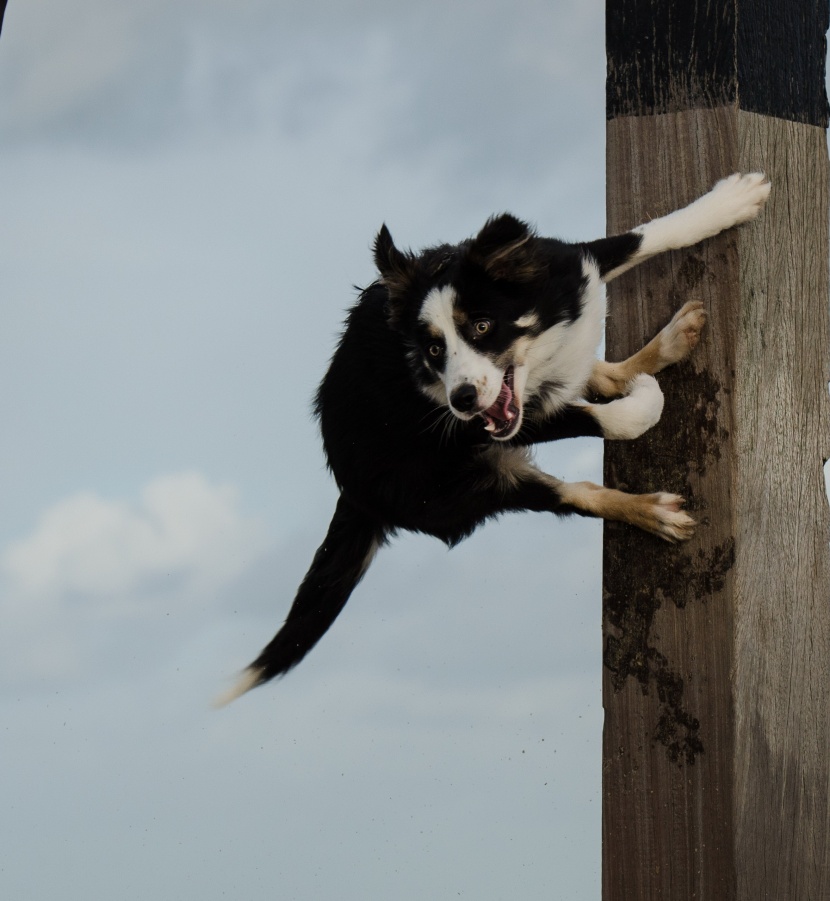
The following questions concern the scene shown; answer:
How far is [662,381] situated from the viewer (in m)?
4.43

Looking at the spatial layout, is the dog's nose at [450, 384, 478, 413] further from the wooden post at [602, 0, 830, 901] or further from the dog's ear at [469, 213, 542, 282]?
the wooden post at [602, 0, 830, 901]

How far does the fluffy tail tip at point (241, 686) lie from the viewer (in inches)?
197

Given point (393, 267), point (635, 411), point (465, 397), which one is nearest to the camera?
point (465, 397)

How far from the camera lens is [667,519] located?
4211mm

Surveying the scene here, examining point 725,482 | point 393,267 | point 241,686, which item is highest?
point 393,267

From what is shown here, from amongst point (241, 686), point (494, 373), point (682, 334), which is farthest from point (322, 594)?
point (682, 334)

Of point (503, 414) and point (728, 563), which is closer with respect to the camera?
point (728, 563)

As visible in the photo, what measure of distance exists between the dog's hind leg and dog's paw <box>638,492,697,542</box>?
487 mm

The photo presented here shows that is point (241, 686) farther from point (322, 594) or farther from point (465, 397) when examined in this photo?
point (465, 397)

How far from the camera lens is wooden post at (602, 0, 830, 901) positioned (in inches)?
163

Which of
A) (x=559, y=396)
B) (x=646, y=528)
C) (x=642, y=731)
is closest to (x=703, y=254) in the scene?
(x=559, y=396)

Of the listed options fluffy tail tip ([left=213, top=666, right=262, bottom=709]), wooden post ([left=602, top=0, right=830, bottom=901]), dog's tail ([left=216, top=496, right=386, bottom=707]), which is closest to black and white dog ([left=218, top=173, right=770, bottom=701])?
wooden post ([left=602, top=0, right=830, bottom=901])

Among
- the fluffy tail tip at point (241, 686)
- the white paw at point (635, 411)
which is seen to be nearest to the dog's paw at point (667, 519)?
the white paw at point (635, 411)

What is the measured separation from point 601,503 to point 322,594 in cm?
135
